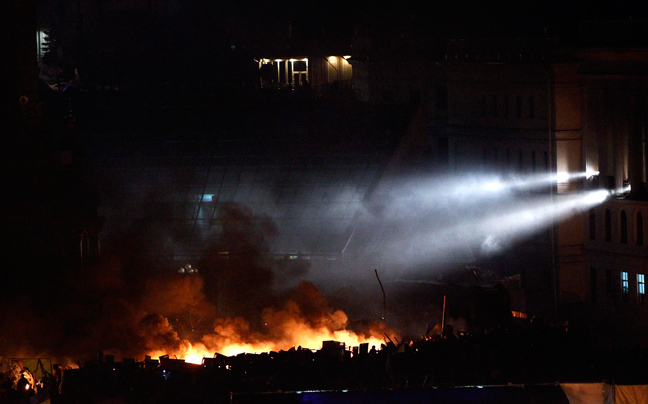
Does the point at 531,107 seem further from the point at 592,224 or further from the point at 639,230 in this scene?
the point at 639,230

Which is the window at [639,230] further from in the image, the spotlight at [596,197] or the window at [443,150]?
the window at [443,150]

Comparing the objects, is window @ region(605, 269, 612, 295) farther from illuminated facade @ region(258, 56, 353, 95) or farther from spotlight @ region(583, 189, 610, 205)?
illuminated facade @ region(258, 56, 353, 95)

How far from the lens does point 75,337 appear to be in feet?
158

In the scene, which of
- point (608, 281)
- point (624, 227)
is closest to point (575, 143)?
point (624, 227)

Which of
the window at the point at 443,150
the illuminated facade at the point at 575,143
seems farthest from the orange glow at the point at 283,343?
the window at the point at 443,150

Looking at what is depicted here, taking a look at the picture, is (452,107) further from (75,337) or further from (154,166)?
(75,337)

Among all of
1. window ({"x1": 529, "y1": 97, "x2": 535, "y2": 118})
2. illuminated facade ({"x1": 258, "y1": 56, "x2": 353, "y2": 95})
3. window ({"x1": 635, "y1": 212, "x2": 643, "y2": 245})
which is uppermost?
illuminated facade ({"x1": 258, "y1": 56, "x2": 353, "y2": 95})

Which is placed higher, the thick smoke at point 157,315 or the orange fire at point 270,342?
the thick smoke at point 157,315

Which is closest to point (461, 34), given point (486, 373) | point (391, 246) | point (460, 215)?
point (460, 215)

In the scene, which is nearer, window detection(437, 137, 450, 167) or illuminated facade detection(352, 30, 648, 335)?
illuminated facade detection(352, 30, 648, 335)

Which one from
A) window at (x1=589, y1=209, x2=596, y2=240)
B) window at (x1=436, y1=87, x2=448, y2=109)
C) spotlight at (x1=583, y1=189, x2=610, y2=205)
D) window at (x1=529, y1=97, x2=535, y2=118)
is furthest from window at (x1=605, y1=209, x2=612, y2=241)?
window at (x1=436, y1=87, x2=448, y2=109)

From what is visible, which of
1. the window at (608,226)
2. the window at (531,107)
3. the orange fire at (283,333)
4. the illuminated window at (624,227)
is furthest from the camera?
the window at (531,107)

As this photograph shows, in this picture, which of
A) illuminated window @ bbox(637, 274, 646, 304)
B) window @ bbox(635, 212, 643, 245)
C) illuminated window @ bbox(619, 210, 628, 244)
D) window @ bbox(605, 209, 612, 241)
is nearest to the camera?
illuminated window @ bbox(637, 274, 646, 304)

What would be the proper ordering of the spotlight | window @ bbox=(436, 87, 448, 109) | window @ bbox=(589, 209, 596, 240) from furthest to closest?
window @ bbox=(436, 87, 448, 109) → window @ bbox=(589, 209, 596, 240) → the spotlight
